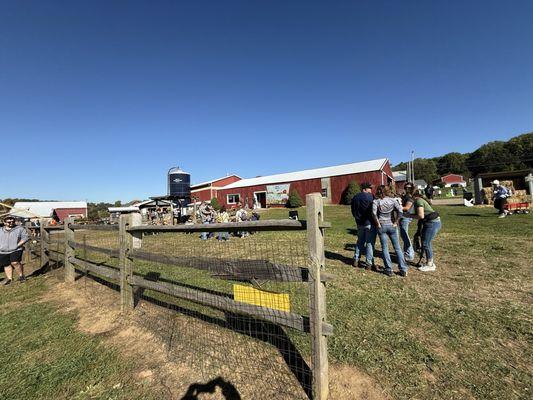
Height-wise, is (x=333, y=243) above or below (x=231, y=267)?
below

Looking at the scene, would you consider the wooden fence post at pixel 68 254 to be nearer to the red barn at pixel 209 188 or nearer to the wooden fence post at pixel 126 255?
the wooden fence post at pixel 126 255

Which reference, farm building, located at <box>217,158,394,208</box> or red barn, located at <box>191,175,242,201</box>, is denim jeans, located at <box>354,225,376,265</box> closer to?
farm building, located at <box>217,158,394,208</box>

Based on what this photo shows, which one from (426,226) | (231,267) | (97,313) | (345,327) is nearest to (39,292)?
(97,313)

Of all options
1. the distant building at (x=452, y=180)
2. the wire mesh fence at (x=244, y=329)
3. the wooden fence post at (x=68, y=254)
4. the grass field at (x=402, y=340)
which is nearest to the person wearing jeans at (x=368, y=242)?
the grass field at (x=402, y=340)

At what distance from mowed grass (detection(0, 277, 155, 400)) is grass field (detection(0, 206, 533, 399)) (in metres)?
0.01

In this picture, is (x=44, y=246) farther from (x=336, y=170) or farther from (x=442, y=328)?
(x=336, y=170)

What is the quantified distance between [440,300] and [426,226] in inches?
75.8

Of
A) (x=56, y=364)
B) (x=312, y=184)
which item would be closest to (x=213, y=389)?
(x=56, y=364)

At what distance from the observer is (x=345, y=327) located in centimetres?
349

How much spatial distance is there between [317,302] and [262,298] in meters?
0.59

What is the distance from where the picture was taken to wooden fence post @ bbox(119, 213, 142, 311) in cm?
444

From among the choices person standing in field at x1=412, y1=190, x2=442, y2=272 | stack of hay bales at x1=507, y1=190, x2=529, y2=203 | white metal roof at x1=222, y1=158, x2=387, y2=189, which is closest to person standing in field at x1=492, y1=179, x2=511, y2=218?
stack of hay bales at x1=507, y1=190, x2=529, y2=203

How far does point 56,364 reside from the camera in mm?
3074

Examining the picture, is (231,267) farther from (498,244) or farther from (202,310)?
(498,244)
